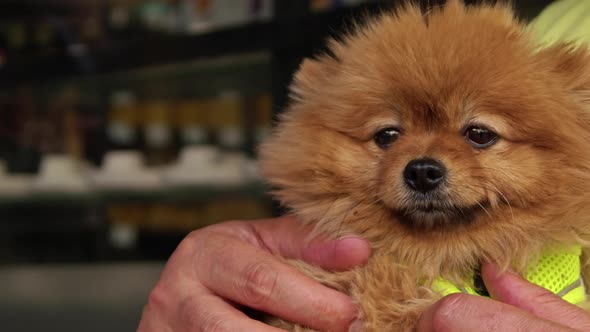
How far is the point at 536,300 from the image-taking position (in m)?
0.99

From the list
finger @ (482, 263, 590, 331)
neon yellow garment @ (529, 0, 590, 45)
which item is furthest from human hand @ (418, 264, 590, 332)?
neon yellow garment @ (529, 0, 590, 45)

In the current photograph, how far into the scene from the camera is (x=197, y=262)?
124 centimetres

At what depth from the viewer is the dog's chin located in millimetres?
1111

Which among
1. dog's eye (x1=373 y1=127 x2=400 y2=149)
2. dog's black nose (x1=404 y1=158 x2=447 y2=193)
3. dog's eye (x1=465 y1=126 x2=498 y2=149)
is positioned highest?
dog's eye (x1=465 y1=126 x2=498 y2=149)

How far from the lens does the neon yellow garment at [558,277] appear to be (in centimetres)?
106

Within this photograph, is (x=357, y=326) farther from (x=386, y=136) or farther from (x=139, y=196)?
(x=139, y=196)

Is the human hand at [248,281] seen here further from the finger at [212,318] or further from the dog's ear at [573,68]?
the dog's ear at [573,68]

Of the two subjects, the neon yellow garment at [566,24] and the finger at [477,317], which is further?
the neon yellow garment at [566,24]

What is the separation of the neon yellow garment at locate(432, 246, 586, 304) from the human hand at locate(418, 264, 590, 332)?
7cm

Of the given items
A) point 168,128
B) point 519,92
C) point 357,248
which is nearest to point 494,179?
point 519,92

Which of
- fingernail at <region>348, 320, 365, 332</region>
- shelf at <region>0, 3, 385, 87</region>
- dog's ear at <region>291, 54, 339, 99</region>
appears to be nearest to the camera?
fingernail at <region>348, 320, 365, 332</region>

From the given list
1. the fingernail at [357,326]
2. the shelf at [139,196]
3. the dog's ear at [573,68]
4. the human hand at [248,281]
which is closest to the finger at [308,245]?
the human hand at [248,281]

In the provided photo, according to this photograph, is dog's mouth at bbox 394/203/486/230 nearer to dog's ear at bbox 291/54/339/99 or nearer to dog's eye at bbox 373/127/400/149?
dog's eye at bbox 373/127/400/149

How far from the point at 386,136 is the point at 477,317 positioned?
0.39 metres
